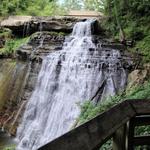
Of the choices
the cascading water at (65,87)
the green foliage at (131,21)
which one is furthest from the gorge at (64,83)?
the green foliage at (131,21)

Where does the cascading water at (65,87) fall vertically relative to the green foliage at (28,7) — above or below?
below

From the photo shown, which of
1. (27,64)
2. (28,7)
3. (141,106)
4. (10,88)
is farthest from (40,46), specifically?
(141,106)

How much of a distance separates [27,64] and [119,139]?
1473cm

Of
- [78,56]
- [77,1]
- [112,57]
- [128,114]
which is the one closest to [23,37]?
[78,56]

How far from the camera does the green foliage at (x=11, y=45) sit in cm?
1845

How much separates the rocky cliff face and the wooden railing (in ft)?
38.7

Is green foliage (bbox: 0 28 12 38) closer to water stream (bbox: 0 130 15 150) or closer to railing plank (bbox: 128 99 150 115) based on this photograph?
water stream (bbox: 0 130 15 150)

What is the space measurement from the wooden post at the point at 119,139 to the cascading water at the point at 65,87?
10.1 m

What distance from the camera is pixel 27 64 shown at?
55.4 feet

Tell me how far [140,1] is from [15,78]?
6.85m

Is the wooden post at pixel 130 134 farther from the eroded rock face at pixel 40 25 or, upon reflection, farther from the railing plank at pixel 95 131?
the eroded rock face at pixel 40 25

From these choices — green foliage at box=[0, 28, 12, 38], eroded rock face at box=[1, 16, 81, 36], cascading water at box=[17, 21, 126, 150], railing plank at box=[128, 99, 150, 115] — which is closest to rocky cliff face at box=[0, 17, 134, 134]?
eroded rock face at box=[1, 16, 81, 36]

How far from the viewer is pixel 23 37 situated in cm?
2034

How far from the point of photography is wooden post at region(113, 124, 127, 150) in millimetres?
2416
